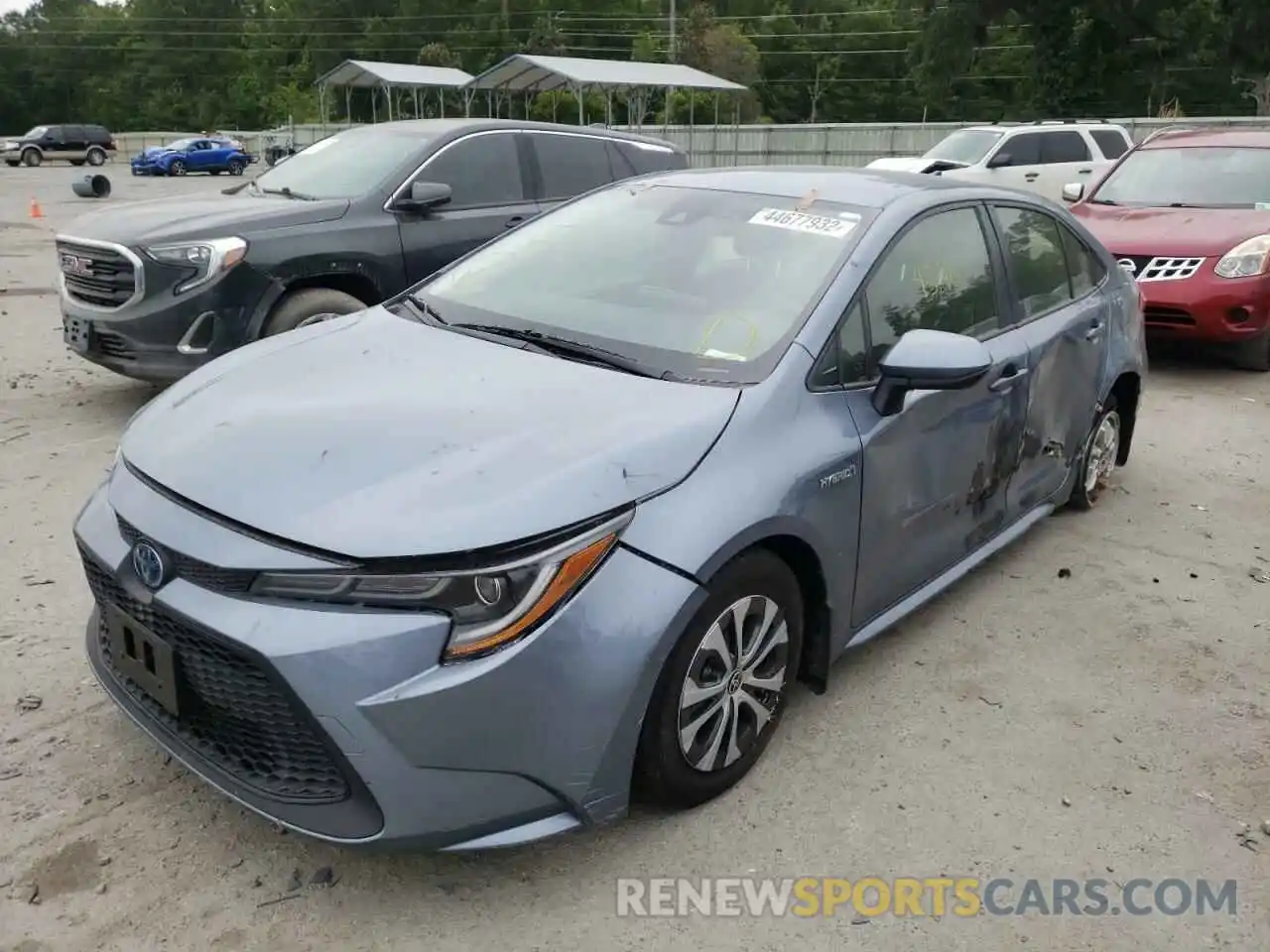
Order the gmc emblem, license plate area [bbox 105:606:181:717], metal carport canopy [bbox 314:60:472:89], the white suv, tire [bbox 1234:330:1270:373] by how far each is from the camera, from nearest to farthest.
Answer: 1. license plate area [bbox 105:606:181:717]
2. the gmc emblem
3. tire [bbox 1234:330:1270:373]
4. the white suv
5. metal carport canopy [bbox 314:60:472:89]

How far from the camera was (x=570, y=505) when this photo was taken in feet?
7.64

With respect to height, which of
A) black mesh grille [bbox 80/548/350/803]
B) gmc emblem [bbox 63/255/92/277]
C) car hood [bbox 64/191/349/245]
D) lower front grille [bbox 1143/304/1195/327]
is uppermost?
car hood [bbox 64/191/349/245]

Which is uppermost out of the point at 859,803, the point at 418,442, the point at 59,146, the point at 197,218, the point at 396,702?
the point at 197,218

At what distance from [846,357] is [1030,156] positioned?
14.7 m

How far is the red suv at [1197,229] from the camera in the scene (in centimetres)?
740

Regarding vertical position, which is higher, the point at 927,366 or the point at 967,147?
the point at 927,366

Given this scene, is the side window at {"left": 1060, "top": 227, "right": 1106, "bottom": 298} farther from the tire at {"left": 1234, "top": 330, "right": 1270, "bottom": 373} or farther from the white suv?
the white suv

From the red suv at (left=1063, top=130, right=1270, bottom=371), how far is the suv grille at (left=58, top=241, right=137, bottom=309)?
6518 millimetres

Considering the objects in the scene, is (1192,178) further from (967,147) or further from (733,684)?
(967,147)

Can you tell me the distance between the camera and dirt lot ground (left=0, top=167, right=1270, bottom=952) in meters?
2.44

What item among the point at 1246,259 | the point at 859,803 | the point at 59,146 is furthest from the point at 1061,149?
the point at 59,146

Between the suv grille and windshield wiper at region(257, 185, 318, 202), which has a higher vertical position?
windshield wiper at region(257, 185, 318, 202)

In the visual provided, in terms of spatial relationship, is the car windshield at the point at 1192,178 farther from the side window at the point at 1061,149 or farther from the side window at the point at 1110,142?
the side window at the point at 1110,142

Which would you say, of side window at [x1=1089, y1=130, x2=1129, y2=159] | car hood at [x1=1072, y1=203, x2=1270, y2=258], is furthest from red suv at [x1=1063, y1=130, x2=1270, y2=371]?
side window at [x1=1089, y1=130, x2=1129, y2=159]
